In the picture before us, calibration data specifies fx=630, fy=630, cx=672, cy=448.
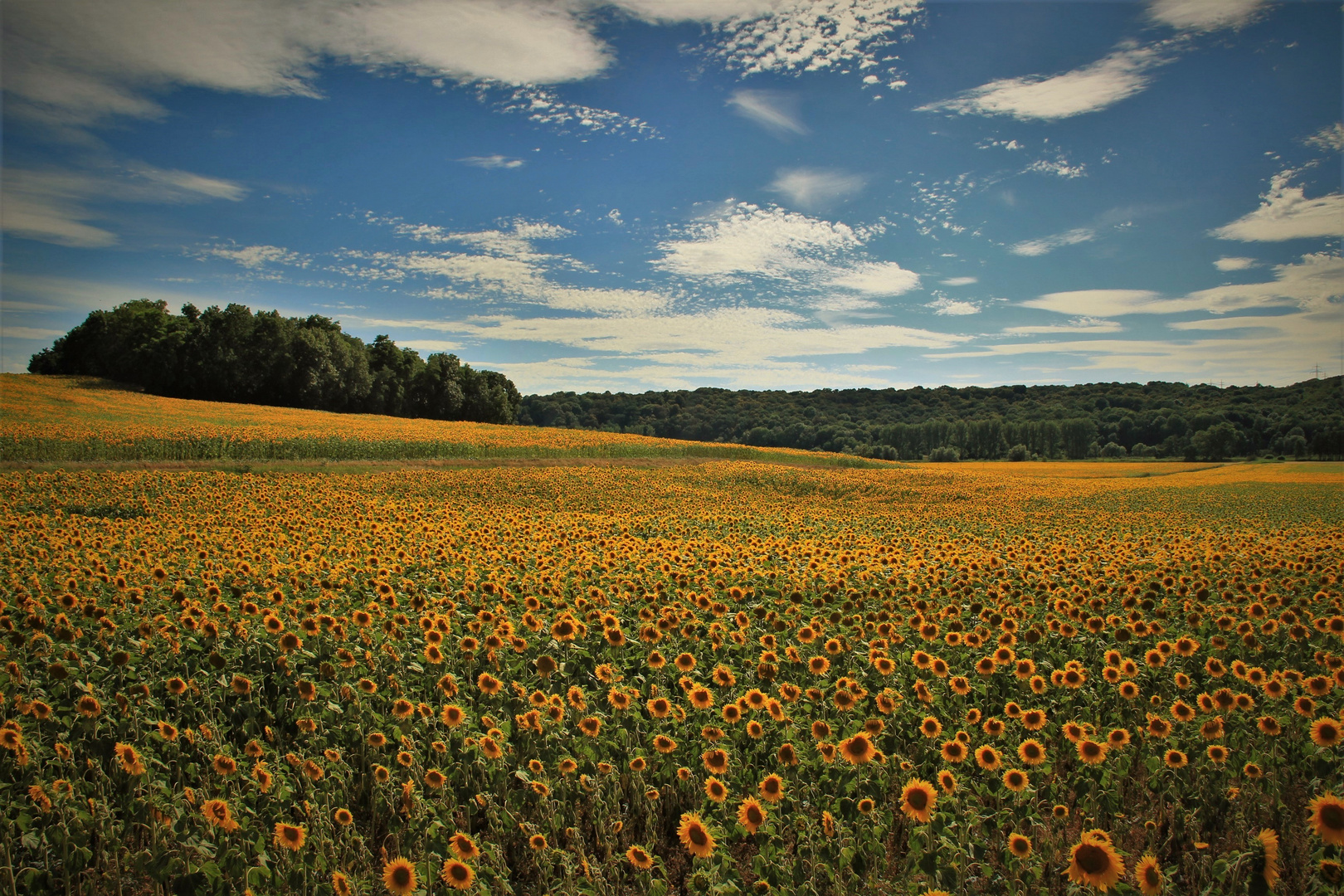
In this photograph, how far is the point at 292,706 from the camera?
423 cm

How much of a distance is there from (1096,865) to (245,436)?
31594 mm

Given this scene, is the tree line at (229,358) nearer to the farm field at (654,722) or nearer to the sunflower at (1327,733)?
the farm field at (654,722)

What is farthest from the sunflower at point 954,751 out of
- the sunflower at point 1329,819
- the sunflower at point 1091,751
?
the sunflower at point 1329,819

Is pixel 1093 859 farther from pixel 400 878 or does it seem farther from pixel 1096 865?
pixel 400 878

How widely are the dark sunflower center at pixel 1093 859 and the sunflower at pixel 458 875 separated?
2.65 m

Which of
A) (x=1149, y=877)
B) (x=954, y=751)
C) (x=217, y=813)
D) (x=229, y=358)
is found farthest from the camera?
(x=229, y=358)

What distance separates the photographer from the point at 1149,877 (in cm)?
271

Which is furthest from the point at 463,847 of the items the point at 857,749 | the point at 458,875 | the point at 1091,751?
the point at 1091,751

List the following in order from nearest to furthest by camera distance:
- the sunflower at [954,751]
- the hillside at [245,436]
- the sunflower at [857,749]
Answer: the sunflower at [857,749] < the sunflower at [954,751] < the hillside at [245,436]

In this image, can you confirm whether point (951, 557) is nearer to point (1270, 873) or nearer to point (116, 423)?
point (1270, 873)

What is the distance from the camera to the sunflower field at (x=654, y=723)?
3.07 metres

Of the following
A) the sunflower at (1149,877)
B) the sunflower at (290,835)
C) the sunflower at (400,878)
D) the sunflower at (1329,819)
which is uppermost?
the sunflower at (1329,819)

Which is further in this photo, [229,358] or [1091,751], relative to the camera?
[229,358]

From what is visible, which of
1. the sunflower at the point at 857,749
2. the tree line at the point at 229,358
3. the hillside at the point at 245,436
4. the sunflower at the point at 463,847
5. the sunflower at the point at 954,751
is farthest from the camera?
the tree line at the point at 229,358
